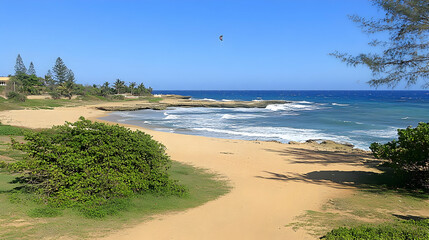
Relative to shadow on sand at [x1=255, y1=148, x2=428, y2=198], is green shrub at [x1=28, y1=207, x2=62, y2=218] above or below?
above

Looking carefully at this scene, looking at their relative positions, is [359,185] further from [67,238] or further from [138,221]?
[67,238]

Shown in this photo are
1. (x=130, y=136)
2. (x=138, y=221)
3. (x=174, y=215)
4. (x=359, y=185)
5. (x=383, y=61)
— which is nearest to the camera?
(x=138, y=221)

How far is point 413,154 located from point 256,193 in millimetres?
3889

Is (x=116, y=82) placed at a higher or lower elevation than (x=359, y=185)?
higher

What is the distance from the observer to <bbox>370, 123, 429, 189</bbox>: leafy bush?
24.3 ft

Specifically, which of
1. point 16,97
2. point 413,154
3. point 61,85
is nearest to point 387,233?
point 413,154

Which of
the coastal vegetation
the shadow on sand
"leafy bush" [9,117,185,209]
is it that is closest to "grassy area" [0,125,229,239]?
"leafy bush" [9,117,185,209]

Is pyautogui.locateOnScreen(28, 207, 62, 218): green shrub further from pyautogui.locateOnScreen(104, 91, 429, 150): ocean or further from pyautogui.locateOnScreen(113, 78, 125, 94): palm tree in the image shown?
pyautogui.locateOnScreen(113, 78, 125, 94): palm tree

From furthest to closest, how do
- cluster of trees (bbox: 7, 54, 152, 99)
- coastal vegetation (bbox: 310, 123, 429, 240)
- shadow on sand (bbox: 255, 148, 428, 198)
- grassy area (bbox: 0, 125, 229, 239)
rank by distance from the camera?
cluster of trees (bbox: 7, 54, 152, 99), shadow on sand (bbox: 255, 148, 428, 198), grassy area (bbox: 0, 125, 229, 239), coastal vegetation (bbox: 310, 123, 429, 240)

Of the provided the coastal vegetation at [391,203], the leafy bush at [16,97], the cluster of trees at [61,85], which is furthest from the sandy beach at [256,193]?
the cluster of trees at [61,85]

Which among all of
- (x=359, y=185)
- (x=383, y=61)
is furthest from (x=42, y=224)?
(x=383, y=61)

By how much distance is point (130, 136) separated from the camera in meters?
6.76

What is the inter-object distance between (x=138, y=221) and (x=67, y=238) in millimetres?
1248

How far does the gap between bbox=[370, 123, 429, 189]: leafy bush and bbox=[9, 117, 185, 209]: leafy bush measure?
6122 millimetres
